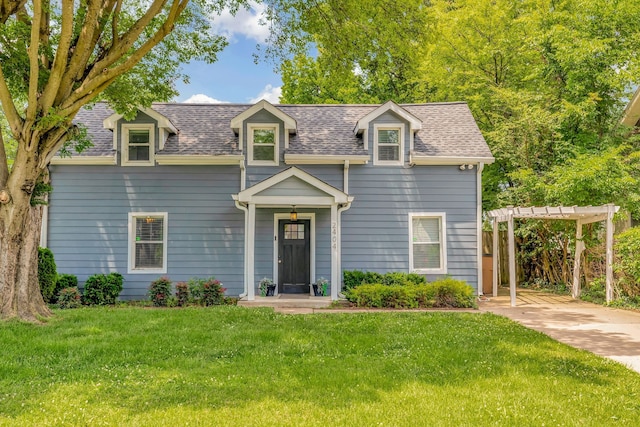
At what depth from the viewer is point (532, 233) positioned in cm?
1268

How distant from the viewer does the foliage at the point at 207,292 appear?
9.72 metres

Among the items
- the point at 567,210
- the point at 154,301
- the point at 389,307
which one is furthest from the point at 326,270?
the point at 567,210

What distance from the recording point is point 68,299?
30.5 feet

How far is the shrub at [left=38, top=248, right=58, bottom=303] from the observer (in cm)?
923

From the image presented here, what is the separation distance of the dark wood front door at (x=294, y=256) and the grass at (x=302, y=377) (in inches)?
158

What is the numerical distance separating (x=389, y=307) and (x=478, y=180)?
14.1 feet

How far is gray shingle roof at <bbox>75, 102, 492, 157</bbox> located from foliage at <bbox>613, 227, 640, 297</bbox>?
353 cm

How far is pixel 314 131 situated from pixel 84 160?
609 centimetres

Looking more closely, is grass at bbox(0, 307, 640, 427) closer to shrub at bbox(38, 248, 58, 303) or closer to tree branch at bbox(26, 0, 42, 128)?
shrub at bbox(38, 248, 58, 303)

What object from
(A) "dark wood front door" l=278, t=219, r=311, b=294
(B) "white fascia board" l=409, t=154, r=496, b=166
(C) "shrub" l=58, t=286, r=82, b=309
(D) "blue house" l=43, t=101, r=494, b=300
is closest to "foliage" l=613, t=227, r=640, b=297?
(D) "blue house" l=43, t=101, r=494, b=300

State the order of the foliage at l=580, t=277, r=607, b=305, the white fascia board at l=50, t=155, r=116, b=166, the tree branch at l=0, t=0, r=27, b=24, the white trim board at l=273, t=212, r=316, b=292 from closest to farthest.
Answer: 1. the tree branch at l=0, t=0, r=27, b=24
2. the foliage at l=580, t=277, r=607, b=305
3. the white fascia board at l=50, t=155, r=116, b=166
4. the white trim board at l=273, t=212, r=316, b=292

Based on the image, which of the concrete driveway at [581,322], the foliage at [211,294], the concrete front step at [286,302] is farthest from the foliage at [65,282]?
the concrete driveway at [581,322]

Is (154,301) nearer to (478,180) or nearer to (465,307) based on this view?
(465,307)

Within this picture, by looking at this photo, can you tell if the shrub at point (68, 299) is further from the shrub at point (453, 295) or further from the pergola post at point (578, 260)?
the pergola post at point (578, 260)
